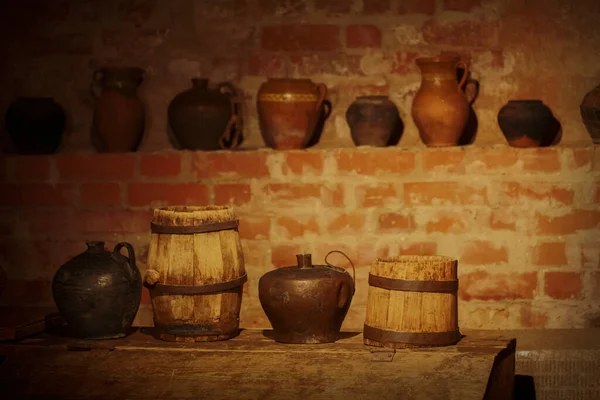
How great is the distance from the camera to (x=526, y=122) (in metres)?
4.52

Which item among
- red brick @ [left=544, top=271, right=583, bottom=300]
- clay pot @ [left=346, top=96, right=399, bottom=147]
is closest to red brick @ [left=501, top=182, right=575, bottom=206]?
red brick @ [left=544, top=271, right=583, bottom=300]

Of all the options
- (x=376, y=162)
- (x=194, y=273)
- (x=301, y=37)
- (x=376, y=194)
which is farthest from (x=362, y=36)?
(x=194, y=273)

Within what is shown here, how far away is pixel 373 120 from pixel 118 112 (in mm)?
1113

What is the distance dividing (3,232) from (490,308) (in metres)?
2.11

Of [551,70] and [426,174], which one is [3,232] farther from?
[551,70]

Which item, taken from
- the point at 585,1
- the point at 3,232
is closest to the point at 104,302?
the point at 3,232

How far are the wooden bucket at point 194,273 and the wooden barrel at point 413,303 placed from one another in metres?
0.49

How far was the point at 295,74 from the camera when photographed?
485cm

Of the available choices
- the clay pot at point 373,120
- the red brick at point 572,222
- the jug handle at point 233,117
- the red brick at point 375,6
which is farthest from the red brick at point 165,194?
the red brick at point 572,222

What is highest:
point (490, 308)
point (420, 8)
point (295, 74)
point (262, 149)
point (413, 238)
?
point (420, 8)

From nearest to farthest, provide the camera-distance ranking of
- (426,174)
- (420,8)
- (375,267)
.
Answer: (375,267), (426,174), (420,8)

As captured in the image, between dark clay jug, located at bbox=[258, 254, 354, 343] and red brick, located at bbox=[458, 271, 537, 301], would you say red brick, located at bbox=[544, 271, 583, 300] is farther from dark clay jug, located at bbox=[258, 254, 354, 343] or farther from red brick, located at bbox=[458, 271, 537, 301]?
dark clay jug, located at bbox=[258, 254, 354, 343]

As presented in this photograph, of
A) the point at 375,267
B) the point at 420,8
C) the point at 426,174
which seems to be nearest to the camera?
the point at 375,267

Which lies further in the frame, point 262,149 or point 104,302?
point 262,149
